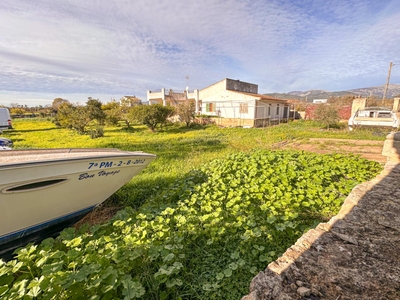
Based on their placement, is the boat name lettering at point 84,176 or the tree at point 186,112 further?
the tree at point 186,112

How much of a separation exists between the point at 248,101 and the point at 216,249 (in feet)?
54.7

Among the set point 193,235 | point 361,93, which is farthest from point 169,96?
point 361,93

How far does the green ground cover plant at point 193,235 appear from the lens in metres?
1.63

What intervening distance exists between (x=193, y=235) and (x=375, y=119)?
1325 centimetres

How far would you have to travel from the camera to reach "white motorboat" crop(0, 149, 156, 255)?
9.21 ft

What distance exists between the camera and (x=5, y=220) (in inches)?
113

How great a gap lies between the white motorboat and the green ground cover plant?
21.6 inches

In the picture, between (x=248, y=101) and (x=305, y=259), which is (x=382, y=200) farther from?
(x=248, y=101)

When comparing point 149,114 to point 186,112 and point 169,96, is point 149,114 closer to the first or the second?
point 186,112

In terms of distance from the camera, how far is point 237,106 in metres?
18.5

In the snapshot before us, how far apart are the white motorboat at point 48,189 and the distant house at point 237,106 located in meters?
15.1

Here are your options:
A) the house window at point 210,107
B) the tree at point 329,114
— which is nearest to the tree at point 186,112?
the house window at point 210,107

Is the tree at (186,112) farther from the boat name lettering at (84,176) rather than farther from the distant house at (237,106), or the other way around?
the boat name lettering at (84,176)

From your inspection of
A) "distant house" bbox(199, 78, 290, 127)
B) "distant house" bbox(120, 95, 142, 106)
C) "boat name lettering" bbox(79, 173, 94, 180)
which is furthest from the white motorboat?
"distant house" bbox(120, 95, 142, 106)
